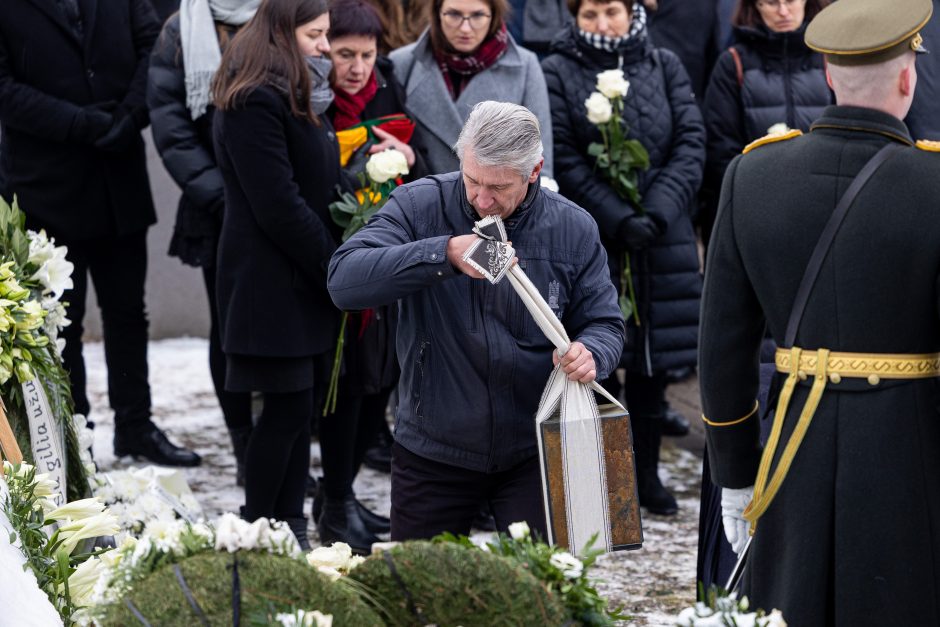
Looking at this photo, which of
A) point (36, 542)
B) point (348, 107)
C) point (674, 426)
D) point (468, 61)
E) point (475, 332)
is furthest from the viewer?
point (674, 426)

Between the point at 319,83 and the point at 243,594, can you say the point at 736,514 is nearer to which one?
the point at 243,594

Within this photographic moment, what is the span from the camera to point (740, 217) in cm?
295

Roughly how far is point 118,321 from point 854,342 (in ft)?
13.2

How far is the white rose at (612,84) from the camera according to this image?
5.46 meters

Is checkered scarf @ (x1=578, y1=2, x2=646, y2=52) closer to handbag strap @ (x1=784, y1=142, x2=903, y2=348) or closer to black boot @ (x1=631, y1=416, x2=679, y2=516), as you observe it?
black boot @ (x1=631, y1=416, x2=679, y2=516)

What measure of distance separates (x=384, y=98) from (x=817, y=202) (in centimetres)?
268

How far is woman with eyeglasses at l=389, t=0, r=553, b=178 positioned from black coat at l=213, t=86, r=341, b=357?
61cm

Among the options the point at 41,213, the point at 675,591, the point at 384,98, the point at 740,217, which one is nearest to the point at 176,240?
the point at 41,213

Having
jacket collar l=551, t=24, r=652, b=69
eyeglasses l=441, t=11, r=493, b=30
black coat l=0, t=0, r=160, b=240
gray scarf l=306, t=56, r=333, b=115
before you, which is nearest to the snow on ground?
black coat l=0, t=0, r=160, b=240

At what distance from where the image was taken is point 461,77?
5453 millimetres

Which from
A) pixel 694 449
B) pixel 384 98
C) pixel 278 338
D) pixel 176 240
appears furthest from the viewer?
pixel 694 449

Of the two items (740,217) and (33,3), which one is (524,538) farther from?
(33,3)

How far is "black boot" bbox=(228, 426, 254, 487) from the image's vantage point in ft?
18.9

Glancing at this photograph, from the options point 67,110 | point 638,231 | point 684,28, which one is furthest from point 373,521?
point 684,28
